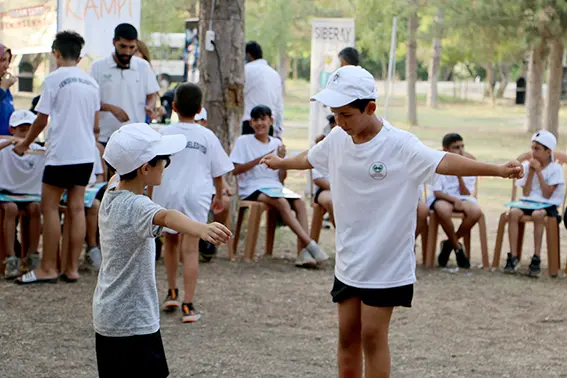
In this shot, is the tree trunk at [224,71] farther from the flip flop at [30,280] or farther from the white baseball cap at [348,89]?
the white baseball cap at [348,89]

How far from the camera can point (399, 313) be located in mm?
7109

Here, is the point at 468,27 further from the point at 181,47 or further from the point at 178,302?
the point at 178,302

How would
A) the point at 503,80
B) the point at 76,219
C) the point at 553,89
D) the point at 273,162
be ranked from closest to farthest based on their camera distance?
the point at 273,162 → the point at 76,219 → the point at 553,89 → the point at 503,80

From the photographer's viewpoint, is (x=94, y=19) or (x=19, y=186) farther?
(x=94, y=19)

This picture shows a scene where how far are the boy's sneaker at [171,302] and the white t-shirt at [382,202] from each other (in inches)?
109

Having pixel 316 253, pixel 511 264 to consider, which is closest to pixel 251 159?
pixel 316 253

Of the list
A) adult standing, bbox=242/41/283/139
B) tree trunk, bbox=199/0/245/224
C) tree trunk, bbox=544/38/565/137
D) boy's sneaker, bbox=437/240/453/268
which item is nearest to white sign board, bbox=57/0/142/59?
tree trunk, bbox=199/0/245/224

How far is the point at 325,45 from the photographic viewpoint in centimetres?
1391

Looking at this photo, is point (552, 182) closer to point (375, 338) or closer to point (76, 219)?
point (76, 219)

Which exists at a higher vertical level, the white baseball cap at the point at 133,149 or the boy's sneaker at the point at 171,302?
the white baseball cap at the point at 133,149

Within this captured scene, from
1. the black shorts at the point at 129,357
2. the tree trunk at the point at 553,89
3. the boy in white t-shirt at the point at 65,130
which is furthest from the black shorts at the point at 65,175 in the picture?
the tree trunk at the point at 553,89

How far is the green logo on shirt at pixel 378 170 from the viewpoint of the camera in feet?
13.8

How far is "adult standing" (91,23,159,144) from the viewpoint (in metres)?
8.22

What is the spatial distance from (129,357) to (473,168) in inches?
67.2
